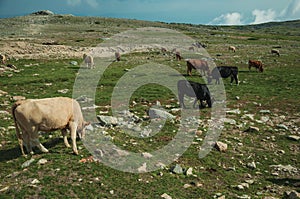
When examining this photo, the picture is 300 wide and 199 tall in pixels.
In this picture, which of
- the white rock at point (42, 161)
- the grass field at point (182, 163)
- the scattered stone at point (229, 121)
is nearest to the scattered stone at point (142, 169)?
the grass field at point (182, 163)

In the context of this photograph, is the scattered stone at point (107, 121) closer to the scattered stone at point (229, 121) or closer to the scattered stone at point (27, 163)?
the scattered stone at point (27, 163)

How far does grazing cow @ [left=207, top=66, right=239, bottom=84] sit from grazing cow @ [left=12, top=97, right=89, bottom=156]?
1533cm

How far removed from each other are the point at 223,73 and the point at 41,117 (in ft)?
60.0

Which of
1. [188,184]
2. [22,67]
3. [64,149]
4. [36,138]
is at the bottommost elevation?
[188,184]

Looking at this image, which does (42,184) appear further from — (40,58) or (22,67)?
(40,58)

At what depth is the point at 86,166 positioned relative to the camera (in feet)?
27.3

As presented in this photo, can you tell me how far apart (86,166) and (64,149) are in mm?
1500

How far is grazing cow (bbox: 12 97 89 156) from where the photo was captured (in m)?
8.30

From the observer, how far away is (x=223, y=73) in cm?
2386

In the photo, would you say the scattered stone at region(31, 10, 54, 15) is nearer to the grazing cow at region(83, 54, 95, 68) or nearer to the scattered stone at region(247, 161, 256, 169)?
the grazing cow at region(83, 54, 95, 68)

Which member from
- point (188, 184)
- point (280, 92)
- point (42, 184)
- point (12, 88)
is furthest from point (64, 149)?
point (280, 92)

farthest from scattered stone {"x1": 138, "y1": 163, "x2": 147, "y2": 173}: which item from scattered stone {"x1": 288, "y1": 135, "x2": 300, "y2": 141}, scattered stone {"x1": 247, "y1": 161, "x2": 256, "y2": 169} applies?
scattered stone {"x1": 288, "y1": 135, "x2": 300, "y2": 141}

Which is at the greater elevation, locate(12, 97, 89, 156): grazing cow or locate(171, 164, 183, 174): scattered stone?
locate(12, 97, 89, 156): grazing cow

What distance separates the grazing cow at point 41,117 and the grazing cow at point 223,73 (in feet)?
50.3
